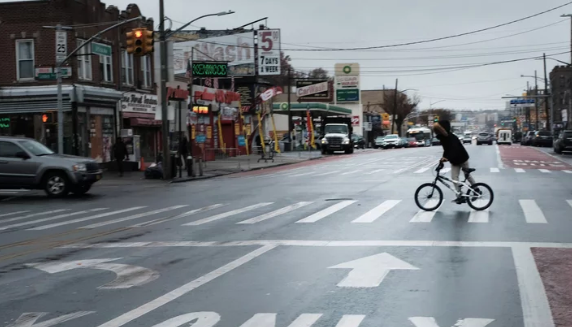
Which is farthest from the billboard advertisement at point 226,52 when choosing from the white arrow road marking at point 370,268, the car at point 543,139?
the white arrow road marking at point 370,268

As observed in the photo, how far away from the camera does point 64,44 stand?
28547 mm

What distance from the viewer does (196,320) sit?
6.69 metres

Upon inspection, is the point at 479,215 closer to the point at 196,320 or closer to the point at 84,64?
the point at 196,320

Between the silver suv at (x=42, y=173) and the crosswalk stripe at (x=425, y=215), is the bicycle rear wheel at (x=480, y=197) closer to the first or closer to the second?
the crosswalk stripe at (x=425, y=215)

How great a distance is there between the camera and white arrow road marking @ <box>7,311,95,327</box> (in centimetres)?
672

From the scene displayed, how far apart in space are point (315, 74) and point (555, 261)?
407 feet

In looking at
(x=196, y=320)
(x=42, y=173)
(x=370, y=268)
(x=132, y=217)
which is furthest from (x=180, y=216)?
(x=196, y=320)

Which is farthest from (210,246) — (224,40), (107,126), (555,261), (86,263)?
(224,40)

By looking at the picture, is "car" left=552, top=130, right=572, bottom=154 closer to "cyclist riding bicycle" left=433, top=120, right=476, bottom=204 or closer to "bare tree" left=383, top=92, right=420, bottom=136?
"cyclist riding bicycle" left=433, top=120, right=476, bottom=204

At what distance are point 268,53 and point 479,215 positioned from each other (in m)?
46.4

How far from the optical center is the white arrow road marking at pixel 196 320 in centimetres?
653

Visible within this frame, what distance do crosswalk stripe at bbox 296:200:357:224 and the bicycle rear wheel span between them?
9.36 ft

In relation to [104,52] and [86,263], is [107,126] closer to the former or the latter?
[104,52]

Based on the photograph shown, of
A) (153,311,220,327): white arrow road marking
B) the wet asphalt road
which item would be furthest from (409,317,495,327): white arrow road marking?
(153,311,220,327): white arrow road marking
